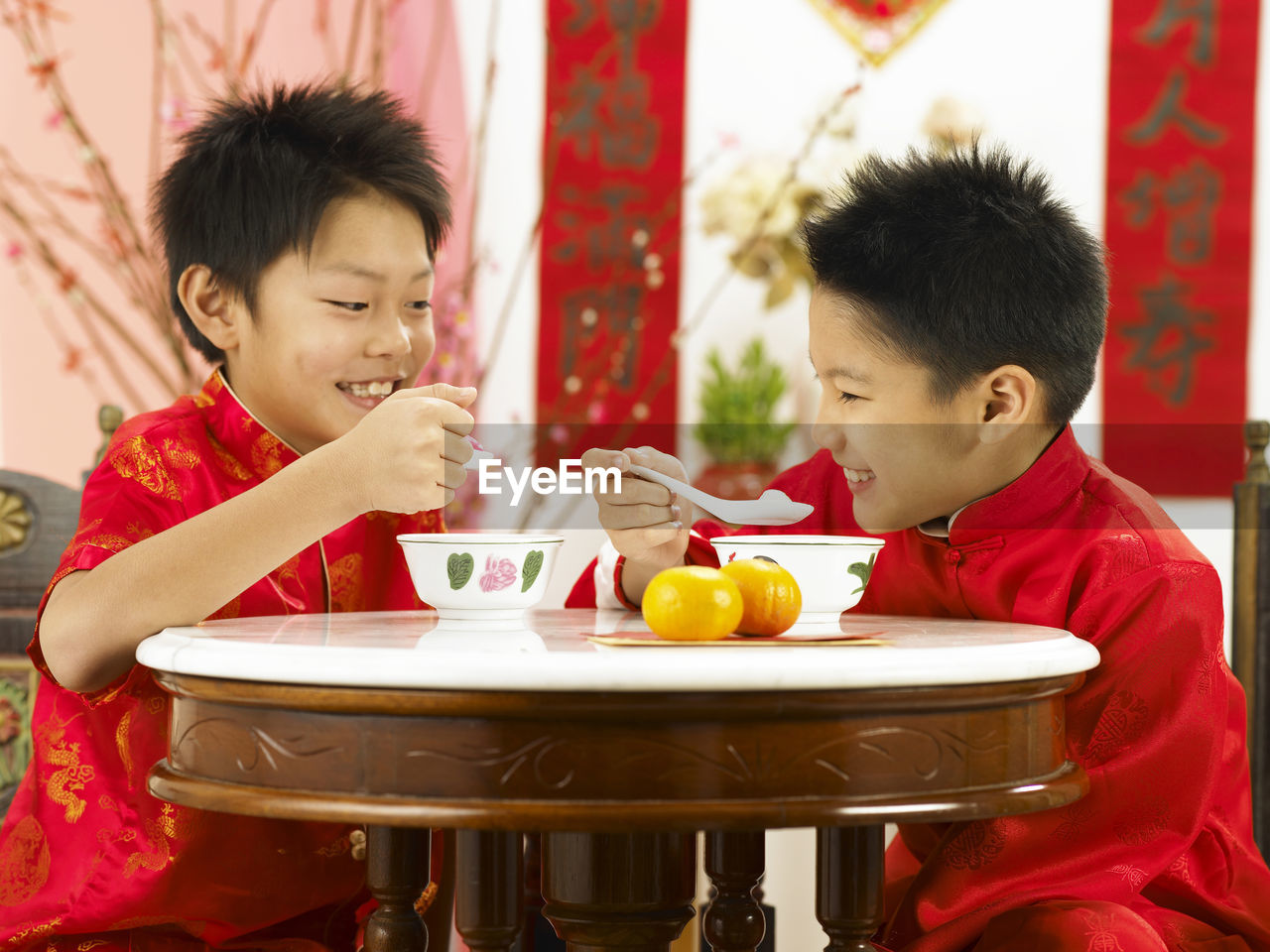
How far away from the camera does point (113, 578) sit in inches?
44.9

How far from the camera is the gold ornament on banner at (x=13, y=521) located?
1.98m

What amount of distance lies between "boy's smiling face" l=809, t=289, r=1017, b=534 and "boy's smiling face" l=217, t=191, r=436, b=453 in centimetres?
53

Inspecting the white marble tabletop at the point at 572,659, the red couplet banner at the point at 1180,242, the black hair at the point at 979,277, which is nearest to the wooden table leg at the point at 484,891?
the white marble tabletop at the point at 572,659

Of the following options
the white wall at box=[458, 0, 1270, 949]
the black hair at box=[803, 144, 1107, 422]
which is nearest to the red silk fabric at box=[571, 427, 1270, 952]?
the black hair at box=[803, 144, 1107, 422]

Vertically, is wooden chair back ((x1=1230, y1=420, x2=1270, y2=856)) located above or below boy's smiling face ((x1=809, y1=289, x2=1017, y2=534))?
below

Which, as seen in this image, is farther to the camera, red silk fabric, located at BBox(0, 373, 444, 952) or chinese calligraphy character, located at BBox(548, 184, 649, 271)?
chinese calligraphy character, located at BBox(548, 184, 649, 271)

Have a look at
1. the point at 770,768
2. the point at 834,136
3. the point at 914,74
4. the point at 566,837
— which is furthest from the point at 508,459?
the point at 770,768

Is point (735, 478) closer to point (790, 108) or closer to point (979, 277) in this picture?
point (790, 108)

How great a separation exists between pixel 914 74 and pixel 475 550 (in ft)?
6.72

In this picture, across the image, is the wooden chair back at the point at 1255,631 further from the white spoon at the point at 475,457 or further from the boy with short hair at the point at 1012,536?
the white spoon at the point at 475,457

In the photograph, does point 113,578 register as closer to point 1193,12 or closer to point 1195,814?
point 1195,814

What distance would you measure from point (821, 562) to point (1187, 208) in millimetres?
1936

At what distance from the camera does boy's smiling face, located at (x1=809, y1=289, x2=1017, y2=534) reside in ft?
4.54

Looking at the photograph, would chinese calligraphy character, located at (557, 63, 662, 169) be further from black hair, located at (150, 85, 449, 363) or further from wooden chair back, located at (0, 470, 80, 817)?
wooden chair back, located at (0, 470, 80, 817)
